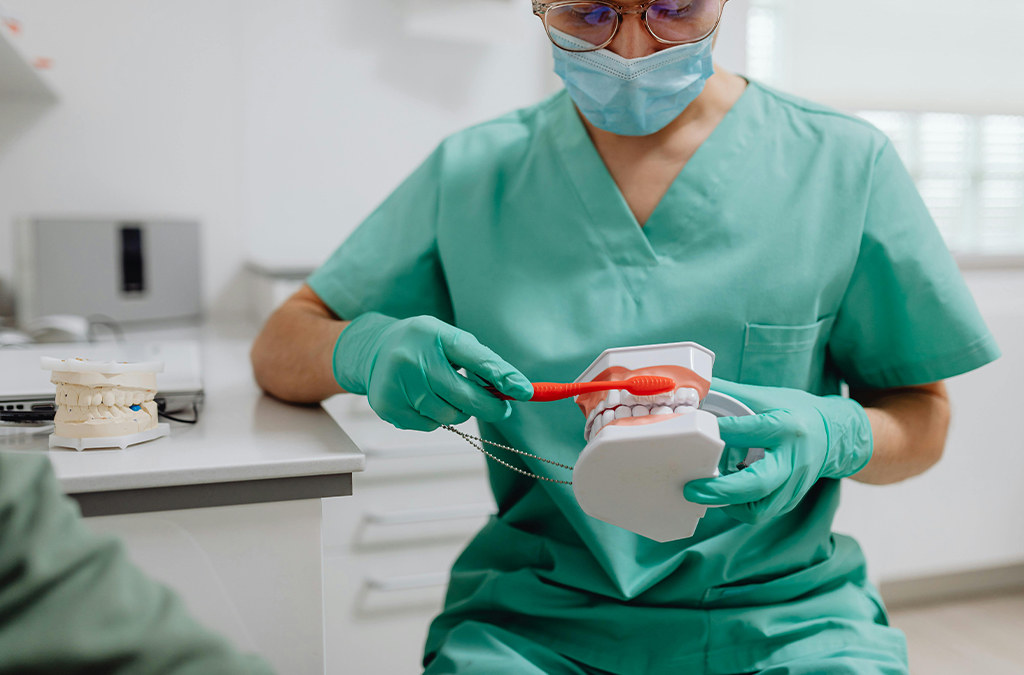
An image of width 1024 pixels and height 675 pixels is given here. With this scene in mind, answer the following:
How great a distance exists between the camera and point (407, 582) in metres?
1.50

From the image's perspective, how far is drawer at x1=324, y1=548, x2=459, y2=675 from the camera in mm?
1470

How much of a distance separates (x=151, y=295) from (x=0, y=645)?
1.55 metres

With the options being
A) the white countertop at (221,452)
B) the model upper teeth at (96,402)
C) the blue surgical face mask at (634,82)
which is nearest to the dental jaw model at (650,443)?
the white countertop at (221,452)

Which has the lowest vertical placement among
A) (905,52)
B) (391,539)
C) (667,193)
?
(391,539)

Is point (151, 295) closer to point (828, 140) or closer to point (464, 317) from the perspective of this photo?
point (464, 317)

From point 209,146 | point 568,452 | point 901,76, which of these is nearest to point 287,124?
point 209,146

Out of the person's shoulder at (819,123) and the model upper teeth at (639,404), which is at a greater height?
the person's shoulder at (819,123)

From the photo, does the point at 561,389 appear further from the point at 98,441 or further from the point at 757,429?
the point at 98,441

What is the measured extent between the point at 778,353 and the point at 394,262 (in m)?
0.48

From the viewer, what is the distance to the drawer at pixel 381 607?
147cm

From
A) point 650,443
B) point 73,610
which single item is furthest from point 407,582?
point 73,610

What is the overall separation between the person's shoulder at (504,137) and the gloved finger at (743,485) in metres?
0.50

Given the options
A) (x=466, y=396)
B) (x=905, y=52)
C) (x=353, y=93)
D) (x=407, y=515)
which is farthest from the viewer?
(x=905, y=52)

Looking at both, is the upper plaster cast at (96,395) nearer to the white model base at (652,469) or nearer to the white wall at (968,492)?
the white model base at (652,469)
